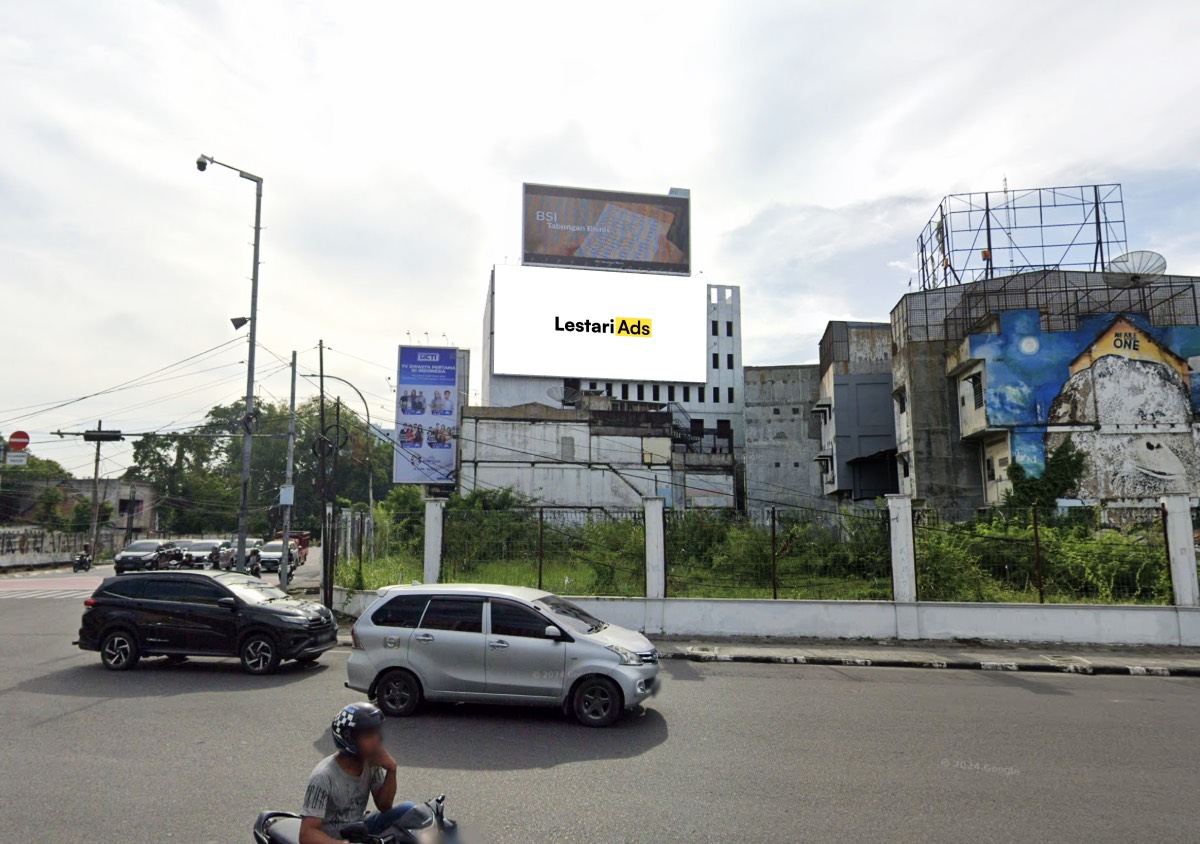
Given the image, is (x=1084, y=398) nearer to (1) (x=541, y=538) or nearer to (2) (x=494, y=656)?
(1) (x=541, y=538)

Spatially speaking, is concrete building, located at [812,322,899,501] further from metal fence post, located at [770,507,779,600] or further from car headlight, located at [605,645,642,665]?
car headlight, located at [605,645,642,665]

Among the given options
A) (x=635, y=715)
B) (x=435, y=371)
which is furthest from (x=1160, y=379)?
(x=435, y=371)

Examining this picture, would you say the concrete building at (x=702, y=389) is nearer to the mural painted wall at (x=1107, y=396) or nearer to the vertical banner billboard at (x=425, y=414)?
the vertical banner billboard at (x=425, y=414)

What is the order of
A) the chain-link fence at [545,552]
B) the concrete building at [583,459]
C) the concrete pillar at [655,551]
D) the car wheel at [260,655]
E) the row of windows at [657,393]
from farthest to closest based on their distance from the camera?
1. the row of windows at [657,393]
2. the concrete building at [583,459]
3. the chain-link fence at [545,552]
4. the concrete pillar at [655,551]
5. the car wheel at [260,655]

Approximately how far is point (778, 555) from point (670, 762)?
9040mm

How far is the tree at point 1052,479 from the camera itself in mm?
31062

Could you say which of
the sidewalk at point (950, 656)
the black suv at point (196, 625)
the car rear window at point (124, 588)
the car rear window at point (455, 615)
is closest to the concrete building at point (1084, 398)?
the sidewalk at point (950, 656)

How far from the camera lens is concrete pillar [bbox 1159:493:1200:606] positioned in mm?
13930

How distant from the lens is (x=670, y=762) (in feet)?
21.8

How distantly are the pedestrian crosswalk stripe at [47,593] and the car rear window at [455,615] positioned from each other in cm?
2144

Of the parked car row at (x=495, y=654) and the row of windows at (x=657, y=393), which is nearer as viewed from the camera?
the parked car row at (x=495, y=654)

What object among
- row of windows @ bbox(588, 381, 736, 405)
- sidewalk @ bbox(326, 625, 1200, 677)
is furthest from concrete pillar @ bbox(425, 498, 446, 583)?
row of windows @ bbox(588, 381, 736, 405)

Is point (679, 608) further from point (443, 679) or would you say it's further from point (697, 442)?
point (697, 442)

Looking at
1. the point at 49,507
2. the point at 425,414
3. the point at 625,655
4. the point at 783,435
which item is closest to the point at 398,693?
the point at 625,655
